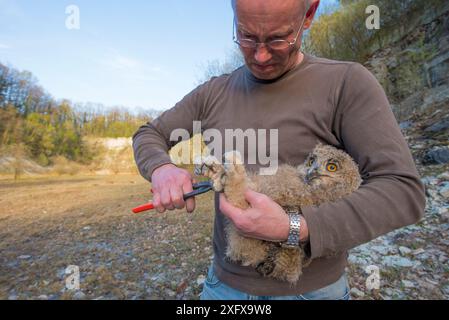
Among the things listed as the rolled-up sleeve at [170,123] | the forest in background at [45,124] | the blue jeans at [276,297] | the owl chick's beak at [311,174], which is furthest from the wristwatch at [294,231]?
the forest in background at [45,124]

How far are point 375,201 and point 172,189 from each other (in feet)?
2.77

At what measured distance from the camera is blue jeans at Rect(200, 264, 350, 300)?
1412 mm

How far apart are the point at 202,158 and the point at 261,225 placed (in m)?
A: 0.36

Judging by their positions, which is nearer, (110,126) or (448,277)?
(448,277)

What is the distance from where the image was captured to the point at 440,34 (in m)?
12.1

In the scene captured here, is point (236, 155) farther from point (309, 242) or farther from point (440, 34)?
point (440, 34)

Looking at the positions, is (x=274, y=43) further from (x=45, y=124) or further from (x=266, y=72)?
(x=45, y=124)

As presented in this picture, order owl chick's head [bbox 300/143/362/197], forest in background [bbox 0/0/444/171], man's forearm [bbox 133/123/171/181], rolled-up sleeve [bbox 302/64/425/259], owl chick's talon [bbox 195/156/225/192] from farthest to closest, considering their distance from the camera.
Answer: forest in background [bbox 0/0/444/171] → man's forearm [bbox 133/123/171/181] → owl chick's head [bbox 300/143/362/197] → owl chick's talon [bbox 195/156/225/192] → rolled-up sleeve [bbox 302/64/425/259]

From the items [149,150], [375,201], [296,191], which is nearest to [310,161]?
[296,191]

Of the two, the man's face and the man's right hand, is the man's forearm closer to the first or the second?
the man's right hand

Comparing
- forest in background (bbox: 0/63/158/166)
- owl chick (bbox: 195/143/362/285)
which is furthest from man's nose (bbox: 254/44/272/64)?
forest in background (bbox: 0/63/158/166)

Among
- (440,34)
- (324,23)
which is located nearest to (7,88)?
(324,23)

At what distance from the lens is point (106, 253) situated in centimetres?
614

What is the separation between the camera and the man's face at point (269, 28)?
123 centimetres
